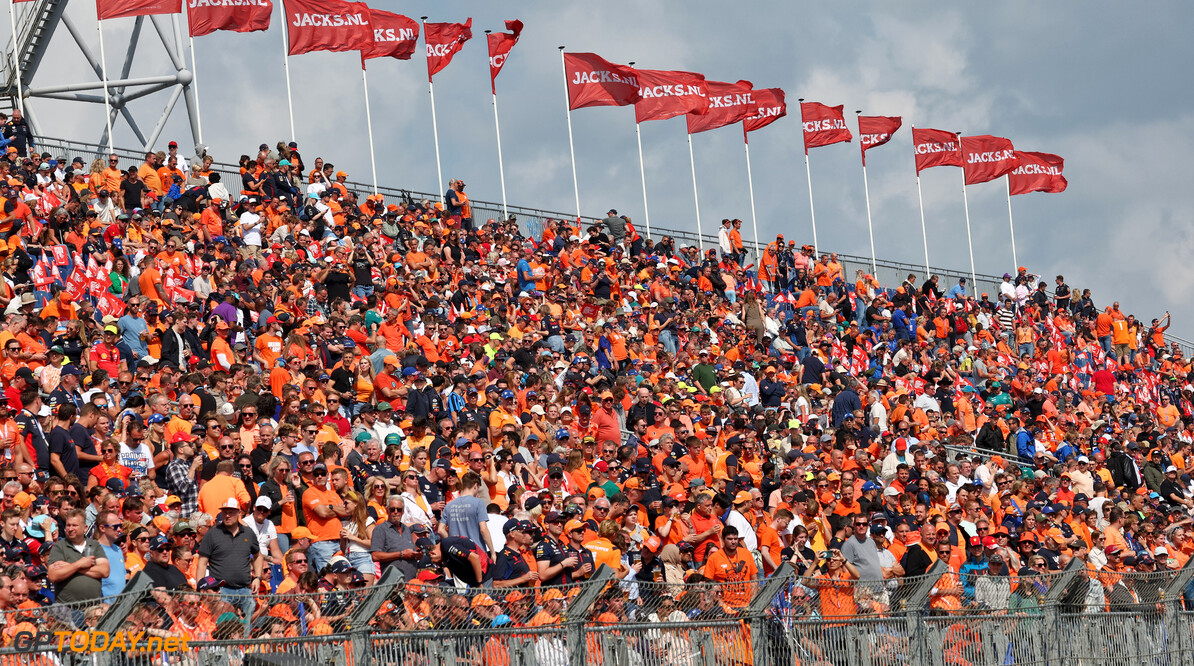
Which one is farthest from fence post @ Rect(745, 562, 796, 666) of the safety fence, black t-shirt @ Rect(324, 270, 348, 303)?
black t-shirt @ Rect(324, 270, 348, 303)

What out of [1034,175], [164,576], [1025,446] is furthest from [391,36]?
[164,576]

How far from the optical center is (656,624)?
904cm

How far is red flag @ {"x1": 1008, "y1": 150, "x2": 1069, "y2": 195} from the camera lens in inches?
1809

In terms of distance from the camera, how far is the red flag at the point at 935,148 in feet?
147

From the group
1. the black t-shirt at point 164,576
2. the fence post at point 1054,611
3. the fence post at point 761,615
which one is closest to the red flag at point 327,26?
the black t-shirt at point 164,576

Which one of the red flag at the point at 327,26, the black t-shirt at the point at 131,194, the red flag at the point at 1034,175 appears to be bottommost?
the black t-shirt at the point at 131,194

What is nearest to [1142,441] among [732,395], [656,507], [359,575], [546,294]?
[732,395]

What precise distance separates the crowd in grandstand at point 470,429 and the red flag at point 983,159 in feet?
45.1

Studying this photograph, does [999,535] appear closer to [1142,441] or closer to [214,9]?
[1142,441]

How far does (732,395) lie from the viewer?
23047 mm

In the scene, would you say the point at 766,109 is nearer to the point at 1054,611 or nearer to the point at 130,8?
Result: the point at 130,8

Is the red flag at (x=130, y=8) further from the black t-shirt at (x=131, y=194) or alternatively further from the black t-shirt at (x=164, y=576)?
the black t-shirt at (x=164, y=576)

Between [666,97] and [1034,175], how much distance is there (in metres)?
13.3

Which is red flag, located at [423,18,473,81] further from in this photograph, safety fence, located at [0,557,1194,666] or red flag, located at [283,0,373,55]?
safety fence, located at [0,557,1194,666]
